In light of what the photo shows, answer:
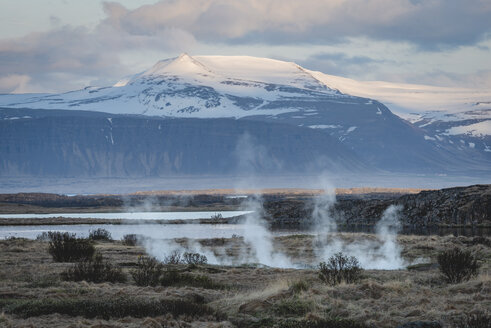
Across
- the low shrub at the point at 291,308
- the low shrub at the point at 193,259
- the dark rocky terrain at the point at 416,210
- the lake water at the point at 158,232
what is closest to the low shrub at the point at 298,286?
the low shrub at the point at 291,308

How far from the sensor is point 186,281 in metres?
24.8

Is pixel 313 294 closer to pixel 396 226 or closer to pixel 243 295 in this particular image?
pixel 243 295

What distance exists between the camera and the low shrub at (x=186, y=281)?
24.4 metres

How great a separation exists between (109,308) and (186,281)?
22.8ft

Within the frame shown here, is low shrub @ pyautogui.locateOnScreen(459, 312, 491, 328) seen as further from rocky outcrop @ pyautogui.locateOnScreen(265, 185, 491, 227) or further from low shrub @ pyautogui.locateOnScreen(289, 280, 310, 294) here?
rocky outcrop @ pyautogui.locateOnScreen(265, 185, 491, 227)

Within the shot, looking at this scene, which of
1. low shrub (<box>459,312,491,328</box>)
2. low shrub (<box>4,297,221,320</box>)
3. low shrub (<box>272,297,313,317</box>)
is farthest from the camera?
low shrub (<box>272,297,313,317</box>)

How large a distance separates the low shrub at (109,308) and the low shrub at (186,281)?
17.5ft

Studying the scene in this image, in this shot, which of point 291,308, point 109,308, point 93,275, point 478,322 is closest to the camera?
point 478,322

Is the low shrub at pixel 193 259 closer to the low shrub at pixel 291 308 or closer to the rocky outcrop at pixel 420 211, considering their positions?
the low shrub at pixel 291 308

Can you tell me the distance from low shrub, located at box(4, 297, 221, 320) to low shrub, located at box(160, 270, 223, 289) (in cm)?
532

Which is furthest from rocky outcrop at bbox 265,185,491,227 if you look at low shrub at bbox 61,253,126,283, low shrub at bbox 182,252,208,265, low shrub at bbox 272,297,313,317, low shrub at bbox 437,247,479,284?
low shrub at bbox 272,297,313,317

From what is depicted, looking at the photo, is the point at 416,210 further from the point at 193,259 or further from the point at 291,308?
the point at 291,308

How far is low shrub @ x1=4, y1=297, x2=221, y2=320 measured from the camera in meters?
17.6

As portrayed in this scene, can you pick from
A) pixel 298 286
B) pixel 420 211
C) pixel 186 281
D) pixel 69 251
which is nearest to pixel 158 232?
pixel 420 211
